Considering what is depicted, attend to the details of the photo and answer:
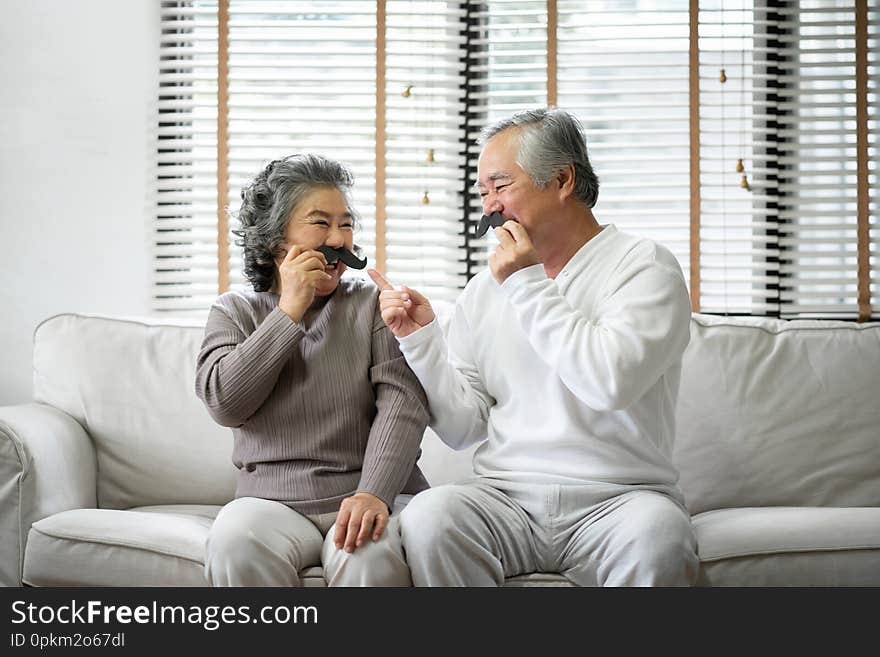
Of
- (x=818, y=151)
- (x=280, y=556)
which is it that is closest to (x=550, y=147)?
(x=280, y=556)

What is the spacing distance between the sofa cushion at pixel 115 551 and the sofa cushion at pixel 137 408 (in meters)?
→ 0.39

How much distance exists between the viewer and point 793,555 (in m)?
1.76

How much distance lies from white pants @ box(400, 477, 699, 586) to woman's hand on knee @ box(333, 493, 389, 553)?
0.15ft

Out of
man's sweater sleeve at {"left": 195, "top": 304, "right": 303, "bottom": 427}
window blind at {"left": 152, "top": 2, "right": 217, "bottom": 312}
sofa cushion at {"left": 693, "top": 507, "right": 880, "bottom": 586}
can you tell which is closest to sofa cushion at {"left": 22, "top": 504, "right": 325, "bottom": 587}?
man's sweater sleeve at {"left": 195, "top": 304, "right": 303, "bottom": 427}

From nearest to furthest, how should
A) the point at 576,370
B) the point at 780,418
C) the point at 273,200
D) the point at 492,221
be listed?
the point at 576,370 < the point at 492,221 < the point at 273,200 < the point at 780,418

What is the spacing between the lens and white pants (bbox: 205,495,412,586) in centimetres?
164

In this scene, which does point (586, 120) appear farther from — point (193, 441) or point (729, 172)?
point (193, 441)

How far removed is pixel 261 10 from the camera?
10.7 ft

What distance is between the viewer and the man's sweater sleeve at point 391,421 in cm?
183

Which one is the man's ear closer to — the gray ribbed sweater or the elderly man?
the elderly man

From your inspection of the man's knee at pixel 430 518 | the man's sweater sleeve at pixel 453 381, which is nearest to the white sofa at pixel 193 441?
the man's sweater sleeve at pixel 453 381

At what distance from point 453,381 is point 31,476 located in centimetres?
94

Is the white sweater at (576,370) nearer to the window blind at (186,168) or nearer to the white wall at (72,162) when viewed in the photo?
the window blind at (186,168)

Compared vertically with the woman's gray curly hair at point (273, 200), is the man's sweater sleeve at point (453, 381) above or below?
below
